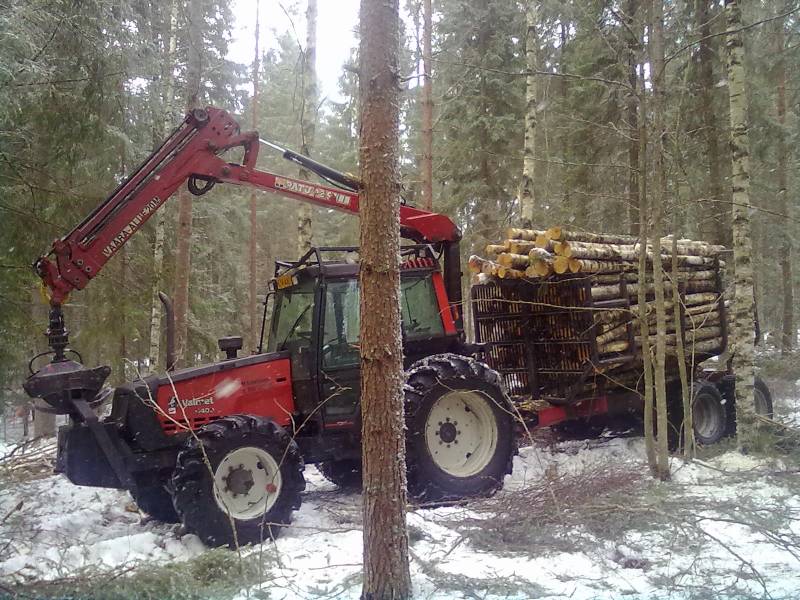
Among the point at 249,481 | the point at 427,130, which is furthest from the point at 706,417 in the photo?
the point at 427,130

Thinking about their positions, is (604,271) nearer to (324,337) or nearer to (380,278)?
(324,337)

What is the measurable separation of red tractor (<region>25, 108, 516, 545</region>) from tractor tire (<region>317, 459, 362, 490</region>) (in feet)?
0.06

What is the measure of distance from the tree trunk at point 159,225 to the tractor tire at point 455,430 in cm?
695

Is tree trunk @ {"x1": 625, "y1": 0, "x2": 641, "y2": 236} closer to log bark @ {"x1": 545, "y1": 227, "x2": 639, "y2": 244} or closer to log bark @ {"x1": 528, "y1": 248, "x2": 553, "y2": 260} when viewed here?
log bark @ {"x1": 545, "y1": 227, "x2": 639, "y2": 244}

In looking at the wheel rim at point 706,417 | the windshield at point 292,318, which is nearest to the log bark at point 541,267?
the windshield at point 292,318

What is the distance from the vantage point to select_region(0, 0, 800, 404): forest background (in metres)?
7.88

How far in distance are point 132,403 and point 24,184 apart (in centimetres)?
417

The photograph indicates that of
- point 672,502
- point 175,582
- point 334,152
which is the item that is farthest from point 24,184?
point 334,152

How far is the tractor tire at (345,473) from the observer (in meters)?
7.33

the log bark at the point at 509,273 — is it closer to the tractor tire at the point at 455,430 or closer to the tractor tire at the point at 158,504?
the tractor tire at the point at 455,430

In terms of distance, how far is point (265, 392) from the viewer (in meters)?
6.35

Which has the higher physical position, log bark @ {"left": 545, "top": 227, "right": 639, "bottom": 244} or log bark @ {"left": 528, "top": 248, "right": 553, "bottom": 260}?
log bark @ {"left": 545, "top": 227, "right": 639, "bottom": 244}

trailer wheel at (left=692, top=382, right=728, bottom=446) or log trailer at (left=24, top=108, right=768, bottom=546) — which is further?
trailer wheel at (left=692, top=382, right=728, bottom=446)

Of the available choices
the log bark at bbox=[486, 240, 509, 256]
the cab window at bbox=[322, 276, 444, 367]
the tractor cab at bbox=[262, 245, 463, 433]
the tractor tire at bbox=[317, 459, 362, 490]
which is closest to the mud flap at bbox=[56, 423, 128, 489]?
the tractor cab at bbox=[262, 245, 463, 433]
